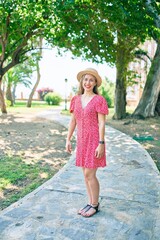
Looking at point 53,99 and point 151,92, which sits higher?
point 151,92

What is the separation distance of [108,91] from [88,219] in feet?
88.6

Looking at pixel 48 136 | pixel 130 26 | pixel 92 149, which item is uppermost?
pixel 130 26

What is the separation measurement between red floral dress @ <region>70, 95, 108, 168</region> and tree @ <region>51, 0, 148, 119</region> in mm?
4598

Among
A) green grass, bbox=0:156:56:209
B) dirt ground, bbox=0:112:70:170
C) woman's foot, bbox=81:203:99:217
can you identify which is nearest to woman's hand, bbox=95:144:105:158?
woman's foot, bbox=81:203:99:217

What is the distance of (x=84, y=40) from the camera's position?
13062 millimetres

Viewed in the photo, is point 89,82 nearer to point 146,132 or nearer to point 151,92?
point 146,132

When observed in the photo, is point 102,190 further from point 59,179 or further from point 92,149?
point 92,149

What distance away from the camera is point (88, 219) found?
3.42 meters

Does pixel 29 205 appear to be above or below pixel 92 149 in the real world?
below

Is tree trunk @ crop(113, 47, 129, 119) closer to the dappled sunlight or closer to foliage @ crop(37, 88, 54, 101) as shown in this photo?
the dappled sunlight

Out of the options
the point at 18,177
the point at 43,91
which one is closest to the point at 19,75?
the point at 43,91

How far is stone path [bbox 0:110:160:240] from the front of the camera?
120 inches

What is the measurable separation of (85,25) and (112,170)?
7667mm

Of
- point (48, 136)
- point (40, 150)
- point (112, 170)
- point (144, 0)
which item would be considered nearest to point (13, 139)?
point (48, 136)
